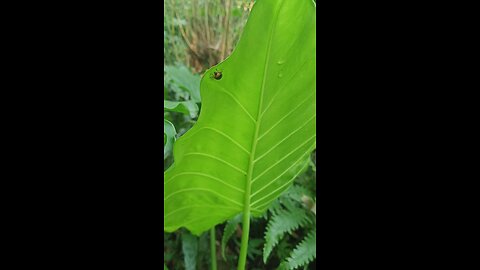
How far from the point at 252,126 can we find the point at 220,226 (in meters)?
0.68

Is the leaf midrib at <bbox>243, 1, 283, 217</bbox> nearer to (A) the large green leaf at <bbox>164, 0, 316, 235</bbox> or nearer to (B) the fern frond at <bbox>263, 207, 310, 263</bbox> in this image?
(A) the large green leaf at <bbox>164, 0, 316, 235</bbox>

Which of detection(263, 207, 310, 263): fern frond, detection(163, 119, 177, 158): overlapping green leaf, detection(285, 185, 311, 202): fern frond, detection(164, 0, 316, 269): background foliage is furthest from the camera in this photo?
detection(285, 185, 311, 202): fern frond

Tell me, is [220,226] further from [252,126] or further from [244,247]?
[252,126]

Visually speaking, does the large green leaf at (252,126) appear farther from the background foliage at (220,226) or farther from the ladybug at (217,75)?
the background foliage at (220,226)

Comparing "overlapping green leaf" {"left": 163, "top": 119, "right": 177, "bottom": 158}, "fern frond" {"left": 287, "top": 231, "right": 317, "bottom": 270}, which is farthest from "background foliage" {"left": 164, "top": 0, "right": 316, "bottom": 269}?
"overlapping green leaf" {"left": 163, "top": 119, "right": 177, "bottom": 158}

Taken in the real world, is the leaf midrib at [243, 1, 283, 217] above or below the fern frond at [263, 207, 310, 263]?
below

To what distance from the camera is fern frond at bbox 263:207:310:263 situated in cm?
113

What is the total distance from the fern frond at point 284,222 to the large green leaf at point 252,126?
26 centimetres

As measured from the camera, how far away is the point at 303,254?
3.51 ft

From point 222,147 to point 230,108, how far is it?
0.08 metres

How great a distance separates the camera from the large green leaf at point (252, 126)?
595mm

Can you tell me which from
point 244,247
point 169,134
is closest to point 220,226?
point 244,247
